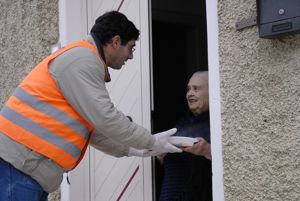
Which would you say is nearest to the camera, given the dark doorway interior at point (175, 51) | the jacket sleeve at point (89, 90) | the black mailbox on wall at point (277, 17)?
the black mailbox on wall at point (277, 17)

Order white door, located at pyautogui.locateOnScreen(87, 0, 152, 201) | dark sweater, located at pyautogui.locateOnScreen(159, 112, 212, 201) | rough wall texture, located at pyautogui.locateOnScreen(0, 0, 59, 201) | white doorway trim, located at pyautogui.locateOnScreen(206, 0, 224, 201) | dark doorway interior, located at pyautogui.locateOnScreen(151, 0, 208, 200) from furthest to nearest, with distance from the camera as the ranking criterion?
dark doorway interior, located at pyautogui.locateOnScreen(151, 0, 208, 200)
rough wall texture, located at pyautogui.locateOnScreen(0, 0, 59, 201)
white door, located at pyautogui.locateOnScreen(87, 0, 152, 201)
dark sweater, located at pyautogui.locateOnScreen(159, 112, 212, 201)
white doorway trim, located at pyautogui.locateOnScreen(206, 0, 224, 201)

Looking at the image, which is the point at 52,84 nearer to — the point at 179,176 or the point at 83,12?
the point at 179,176

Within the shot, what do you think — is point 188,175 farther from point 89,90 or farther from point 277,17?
point 277,17

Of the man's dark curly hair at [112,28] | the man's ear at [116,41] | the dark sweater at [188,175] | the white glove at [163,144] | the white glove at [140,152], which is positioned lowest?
the dark sweater at [188,175]

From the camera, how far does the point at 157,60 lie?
5910 millimetres

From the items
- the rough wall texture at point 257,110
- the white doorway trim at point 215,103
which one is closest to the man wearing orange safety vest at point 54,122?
the white doorway trim at point 215,103

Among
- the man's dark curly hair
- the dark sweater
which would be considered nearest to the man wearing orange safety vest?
the man's dark curly hair

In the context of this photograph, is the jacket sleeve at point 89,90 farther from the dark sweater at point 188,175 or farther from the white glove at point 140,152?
the dark sweater at point 188,175

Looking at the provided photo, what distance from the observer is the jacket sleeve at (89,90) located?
2.54 meters

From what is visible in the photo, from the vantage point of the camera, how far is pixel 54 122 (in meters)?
2.61

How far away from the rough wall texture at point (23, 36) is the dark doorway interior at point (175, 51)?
151cm

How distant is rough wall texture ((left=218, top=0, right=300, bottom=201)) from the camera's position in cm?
245

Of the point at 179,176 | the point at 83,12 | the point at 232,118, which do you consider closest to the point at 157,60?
the point at 83,12

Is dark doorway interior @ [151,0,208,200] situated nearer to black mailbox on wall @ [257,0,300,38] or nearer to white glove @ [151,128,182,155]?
white glove @ [151,128,182,155]
